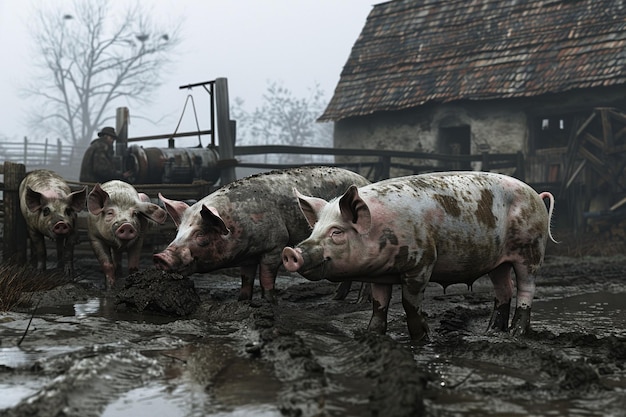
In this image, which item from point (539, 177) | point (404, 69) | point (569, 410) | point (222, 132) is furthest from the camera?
point (404, 69)

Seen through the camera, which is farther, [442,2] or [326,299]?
[442,2]

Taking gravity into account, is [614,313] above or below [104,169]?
below

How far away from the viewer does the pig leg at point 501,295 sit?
5.75 metres

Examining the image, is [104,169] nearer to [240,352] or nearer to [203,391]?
[240,352]

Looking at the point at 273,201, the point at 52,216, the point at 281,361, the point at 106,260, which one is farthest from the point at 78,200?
the point at 281,361

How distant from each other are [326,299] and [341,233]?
290 centimetres

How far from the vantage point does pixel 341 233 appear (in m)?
4.76

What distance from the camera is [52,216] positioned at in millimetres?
8242

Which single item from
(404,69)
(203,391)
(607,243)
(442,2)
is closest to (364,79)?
(404,69)

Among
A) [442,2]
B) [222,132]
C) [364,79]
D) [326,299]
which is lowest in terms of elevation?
[326,299]

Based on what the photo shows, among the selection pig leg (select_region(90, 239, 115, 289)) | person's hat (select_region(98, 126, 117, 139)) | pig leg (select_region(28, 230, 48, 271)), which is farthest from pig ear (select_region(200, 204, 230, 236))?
person's hat (select_region(98, 126, 117, 139))

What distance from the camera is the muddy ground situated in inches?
125

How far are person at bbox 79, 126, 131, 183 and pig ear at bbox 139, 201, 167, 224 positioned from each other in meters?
4.21

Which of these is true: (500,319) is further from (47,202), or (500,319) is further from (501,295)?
Result: (47,202)
